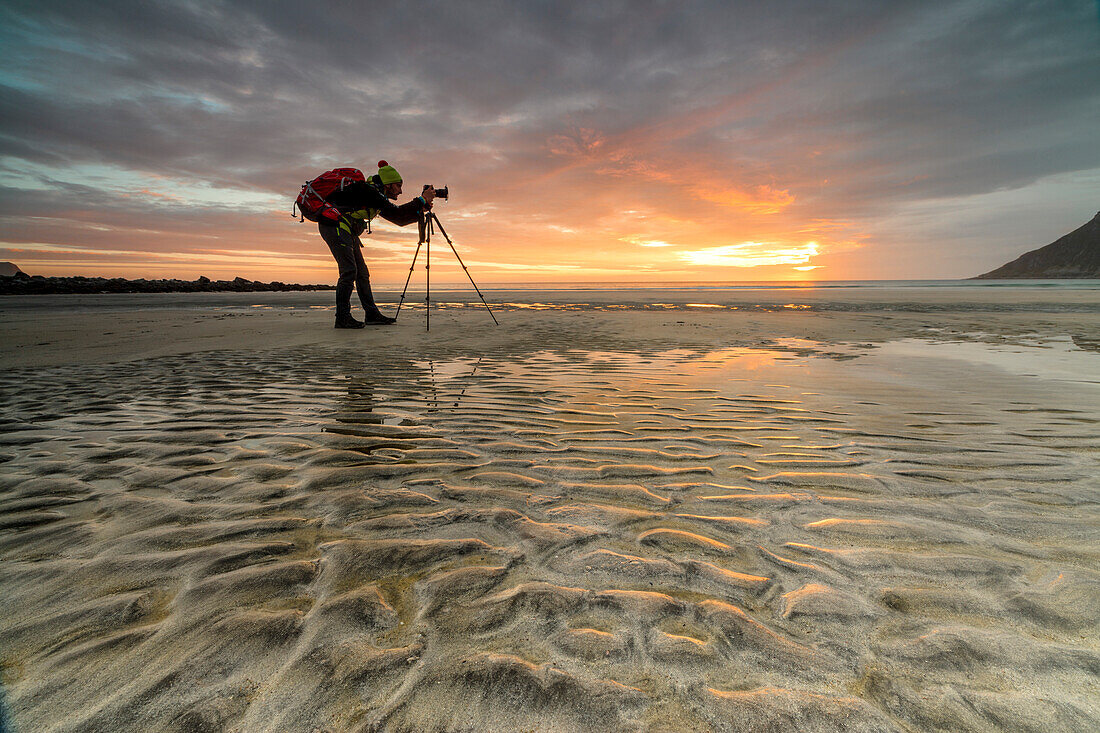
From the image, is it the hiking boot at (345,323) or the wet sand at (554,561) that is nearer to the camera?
the wet sand at (554,561)

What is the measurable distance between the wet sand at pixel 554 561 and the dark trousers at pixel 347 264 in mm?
7095

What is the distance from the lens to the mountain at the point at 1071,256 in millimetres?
162375

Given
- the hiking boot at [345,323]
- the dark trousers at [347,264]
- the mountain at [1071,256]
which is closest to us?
the dark trousers at [347,264]

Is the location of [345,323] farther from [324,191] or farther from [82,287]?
[82,287]

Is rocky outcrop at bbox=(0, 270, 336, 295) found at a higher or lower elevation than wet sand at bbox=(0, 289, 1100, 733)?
higher

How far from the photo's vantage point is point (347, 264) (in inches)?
480

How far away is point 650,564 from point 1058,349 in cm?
1120

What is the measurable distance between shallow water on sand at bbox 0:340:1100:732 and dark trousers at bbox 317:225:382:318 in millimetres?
7824

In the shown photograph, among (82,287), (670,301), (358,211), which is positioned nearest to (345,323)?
(358,211)

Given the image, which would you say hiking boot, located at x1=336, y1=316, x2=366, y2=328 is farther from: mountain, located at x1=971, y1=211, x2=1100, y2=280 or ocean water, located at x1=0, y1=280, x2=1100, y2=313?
mountain, located at x1=971, y1=211, x2=1100, y2=280

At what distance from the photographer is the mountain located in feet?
533

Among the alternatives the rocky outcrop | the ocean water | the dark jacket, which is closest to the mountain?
the ocean water

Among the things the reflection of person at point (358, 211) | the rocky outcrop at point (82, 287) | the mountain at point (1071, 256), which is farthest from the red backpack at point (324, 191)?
the mountain at point (1071, 256)

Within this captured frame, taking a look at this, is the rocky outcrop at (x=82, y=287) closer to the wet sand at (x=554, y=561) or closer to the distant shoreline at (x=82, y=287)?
the distant shoreline at (x=82, y=287)
